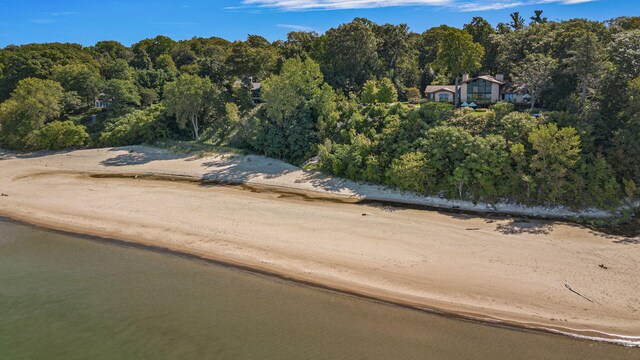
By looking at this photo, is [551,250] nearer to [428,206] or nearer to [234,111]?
[428,206]

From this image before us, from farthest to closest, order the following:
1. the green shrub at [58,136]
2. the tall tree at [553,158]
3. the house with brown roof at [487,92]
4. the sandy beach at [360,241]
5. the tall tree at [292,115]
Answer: the green shrub at [58,136]
the house with brown roof at [487,92]
the tall tree at [292,115]
the tall tree at [553,158]
the sandy beach at [360,241]

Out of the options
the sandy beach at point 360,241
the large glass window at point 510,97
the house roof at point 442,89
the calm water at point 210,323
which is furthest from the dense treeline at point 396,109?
the calm water at point 210,323

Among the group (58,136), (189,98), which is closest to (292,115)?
(189,98)

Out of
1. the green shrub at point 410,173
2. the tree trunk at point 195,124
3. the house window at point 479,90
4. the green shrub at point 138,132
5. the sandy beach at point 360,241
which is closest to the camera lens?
the sandy beach at point 360,241

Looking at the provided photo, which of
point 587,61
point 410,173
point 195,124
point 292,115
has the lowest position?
point 410,173

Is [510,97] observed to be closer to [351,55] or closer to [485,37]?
[485,37]

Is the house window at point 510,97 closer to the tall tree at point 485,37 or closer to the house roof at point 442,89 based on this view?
the house roof at point 442,89
